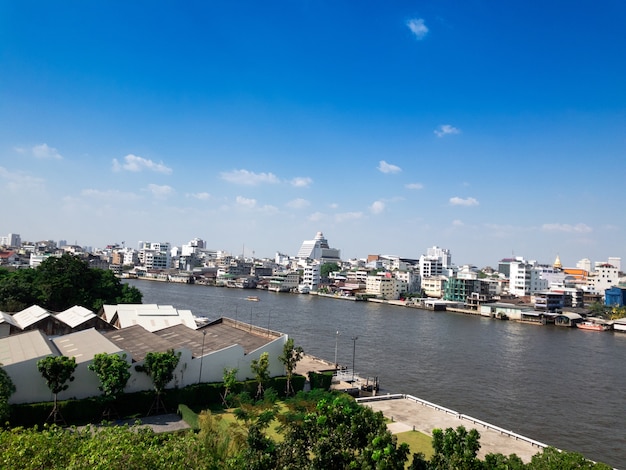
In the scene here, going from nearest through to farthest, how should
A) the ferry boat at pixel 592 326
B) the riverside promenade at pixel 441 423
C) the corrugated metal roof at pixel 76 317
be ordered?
the riverside promenade at pixel 441 423 < the corrugated metal roof at pixel 76 317 < the ferry boat at pixel 592 326

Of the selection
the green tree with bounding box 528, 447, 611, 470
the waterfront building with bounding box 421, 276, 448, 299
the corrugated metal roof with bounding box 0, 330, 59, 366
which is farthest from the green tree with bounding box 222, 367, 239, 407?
the waterfront building with bounding box 421, 276, 448, 299

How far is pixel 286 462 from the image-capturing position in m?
6.89

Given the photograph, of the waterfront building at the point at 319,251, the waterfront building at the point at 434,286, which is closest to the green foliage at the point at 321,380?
the waterfront building at the point at 434,286

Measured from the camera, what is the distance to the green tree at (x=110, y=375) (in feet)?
40.8

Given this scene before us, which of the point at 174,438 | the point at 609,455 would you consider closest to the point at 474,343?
the point at 609,455

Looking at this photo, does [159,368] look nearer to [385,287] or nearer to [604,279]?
[385,287]

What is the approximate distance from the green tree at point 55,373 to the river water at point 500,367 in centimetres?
1137

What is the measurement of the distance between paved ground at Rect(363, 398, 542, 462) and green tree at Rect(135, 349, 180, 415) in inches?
245

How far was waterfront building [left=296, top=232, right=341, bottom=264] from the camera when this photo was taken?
130625mm

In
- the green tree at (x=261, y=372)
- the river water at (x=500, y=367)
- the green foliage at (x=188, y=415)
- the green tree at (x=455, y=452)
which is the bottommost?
the river water at (x=500, y=367)

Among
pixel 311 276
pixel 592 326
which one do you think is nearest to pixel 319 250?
pixel 311 276

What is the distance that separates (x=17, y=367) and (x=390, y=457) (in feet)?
33.8

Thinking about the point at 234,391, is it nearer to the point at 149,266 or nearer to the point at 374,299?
the point at 374,299

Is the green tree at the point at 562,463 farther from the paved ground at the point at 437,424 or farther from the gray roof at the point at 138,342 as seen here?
the gray roof at the point at 138,342
